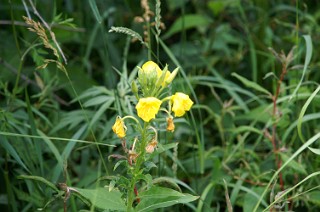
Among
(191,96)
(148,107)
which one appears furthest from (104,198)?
(191,96)

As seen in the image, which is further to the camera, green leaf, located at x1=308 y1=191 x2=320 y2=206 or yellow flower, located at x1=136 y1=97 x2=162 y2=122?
green leaf, located at x1=308 y1=191 x2=320 y2=206

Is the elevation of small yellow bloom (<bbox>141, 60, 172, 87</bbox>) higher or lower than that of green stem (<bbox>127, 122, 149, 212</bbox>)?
higher

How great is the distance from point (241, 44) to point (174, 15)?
1.77 ft

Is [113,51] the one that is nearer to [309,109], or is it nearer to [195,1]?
[195,1]

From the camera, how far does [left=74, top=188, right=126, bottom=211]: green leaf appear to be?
4.90 feet

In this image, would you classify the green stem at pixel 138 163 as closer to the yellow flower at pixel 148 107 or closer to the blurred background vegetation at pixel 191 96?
the yellow flower at pixel 148 107

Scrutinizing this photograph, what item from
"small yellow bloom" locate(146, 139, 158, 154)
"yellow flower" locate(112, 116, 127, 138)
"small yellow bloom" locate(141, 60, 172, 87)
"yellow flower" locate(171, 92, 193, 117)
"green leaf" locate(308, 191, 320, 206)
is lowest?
"green leaf" locate(308, 191, 320, 206)

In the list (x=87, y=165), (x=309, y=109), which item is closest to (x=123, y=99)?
(x=87, y=165)

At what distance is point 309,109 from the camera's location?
97.0 inches

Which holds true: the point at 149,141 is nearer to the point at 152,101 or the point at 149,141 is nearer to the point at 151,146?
the point at 151,146

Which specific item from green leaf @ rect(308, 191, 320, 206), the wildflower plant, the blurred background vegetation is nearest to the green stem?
the wildflower plant

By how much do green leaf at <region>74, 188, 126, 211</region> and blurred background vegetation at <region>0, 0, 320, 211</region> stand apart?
21cm

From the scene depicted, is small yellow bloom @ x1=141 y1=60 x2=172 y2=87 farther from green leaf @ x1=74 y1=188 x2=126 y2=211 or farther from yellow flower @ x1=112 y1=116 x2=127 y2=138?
green leaf @ x1=74 y1=188 x2=126 y2=211

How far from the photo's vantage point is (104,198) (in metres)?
1.52
